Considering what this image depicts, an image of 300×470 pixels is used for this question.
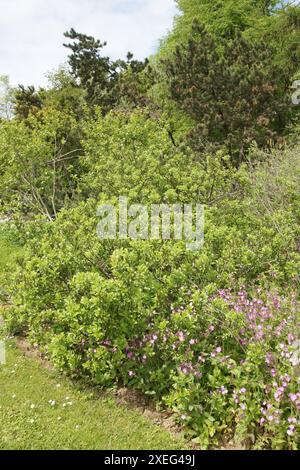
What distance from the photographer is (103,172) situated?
23.3 ft

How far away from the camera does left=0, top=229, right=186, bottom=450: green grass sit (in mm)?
3035

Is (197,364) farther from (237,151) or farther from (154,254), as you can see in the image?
(237,151)

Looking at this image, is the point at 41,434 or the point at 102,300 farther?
the point at 102,300

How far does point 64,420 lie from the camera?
3297 millimetres

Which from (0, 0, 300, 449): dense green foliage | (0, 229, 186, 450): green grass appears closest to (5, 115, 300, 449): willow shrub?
(0, 0, 300, 449): dense green foliage

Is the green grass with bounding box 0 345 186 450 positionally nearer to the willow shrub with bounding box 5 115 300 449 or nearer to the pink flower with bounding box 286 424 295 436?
the willow shrub with bounding box 5 115 300 449

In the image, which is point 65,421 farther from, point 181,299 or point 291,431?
point 291,431

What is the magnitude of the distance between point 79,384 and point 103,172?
4154 millimetres

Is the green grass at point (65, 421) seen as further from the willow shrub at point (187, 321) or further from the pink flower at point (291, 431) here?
the pink flower at point (291, 431)

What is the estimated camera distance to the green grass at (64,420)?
304cm

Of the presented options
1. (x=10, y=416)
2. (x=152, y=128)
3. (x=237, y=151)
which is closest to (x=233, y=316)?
(x=10, y=416)

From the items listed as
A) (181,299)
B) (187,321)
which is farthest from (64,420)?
(181,299)
